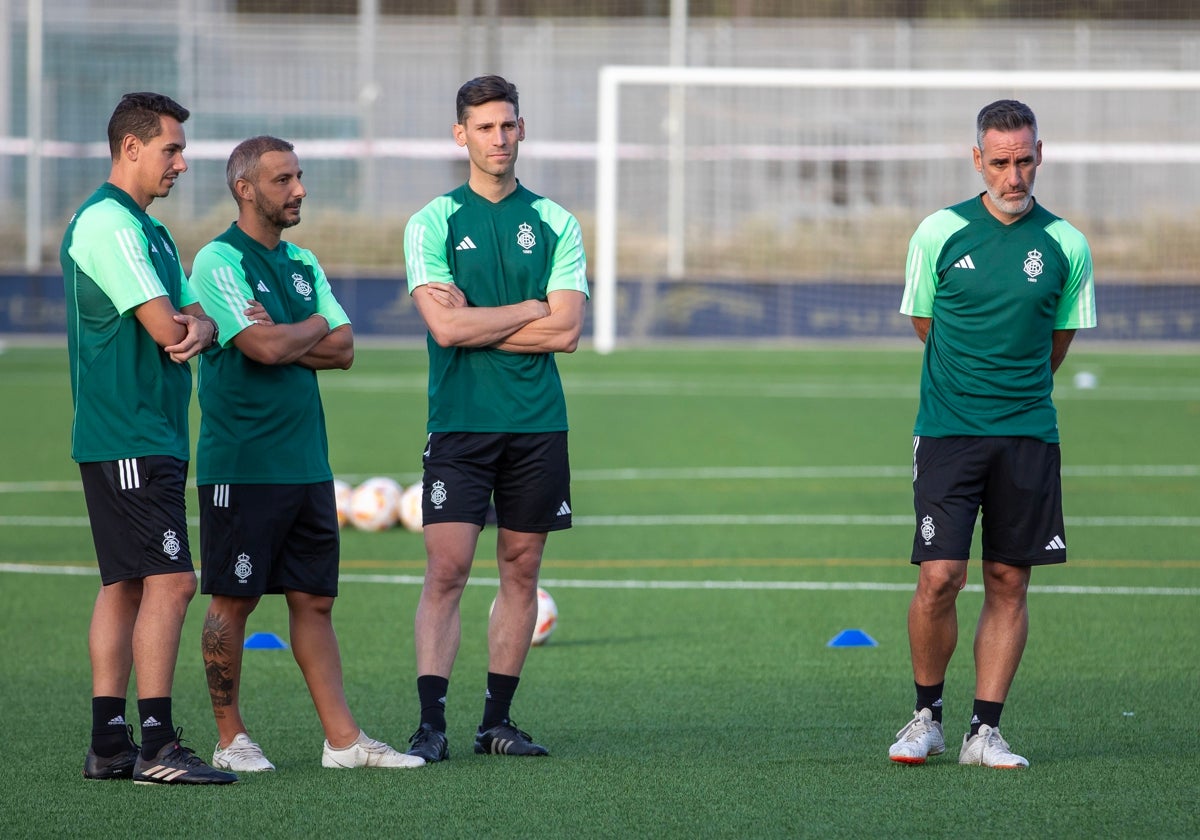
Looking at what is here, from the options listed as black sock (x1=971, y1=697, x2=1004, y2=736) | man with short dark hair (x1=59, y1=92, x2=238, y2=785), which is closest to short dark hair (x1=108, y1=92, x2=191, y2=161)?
man with short dark hair (x1=59, y1=92, x2=238, y2=785)

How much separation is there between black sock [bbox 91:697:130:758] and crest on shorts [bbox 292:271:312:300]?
1.43 m

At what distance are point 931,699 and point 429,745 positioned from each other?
1680mm

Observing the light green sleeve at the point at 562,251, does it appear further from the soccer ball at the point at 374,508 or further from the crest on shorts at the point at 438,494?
the soccer ball at the point at 374,508

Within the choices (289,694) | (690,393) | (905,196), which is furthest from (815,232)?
(289,694)

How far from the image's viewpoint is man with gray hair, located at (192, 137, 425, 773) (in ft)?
18.0

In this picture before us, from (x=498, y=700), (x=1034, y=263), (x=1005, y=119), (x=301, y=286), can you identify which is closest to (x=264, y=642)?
(x=498, y=700)

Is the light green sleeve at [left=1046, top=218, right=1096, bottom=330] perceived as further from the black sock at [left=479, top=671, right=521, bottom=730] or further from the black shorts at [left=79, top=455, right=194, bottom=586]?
the black shorts at [left=79, top=455, right=194, bottom=586]

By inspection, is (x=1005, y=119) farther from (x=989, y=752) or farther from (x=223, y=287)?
(x=223, y=287)

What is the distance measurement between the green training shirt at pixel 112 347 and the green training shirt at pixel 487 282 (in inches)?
37.1

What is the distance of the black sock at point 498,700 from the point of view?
5.91 meters

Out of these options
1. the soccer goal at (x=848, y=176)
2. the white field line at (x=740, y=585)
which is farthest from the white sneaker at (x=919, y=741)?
the soccer goal at (x=848, y=176)

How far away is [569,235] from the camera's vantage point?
5.98 metres

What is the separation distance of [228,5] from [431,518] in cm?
3415

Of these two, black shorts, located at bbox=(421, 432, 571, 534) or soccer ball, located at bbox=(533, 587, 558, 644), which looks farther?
soccer ball, located at bbox=(533, 587, 558, 644)
